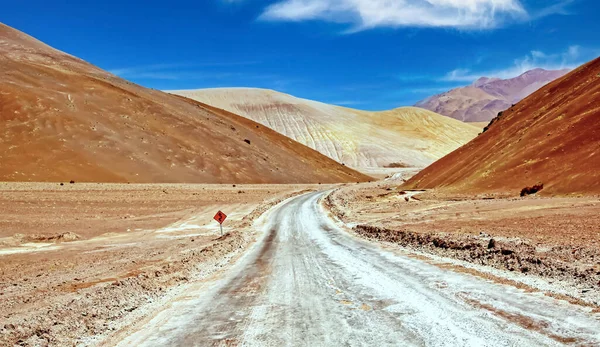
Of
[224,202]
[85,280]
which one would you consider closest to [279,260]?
[85,280]

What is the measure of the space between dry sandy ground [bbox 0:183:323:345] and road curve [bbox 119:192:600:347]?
4.74 feet

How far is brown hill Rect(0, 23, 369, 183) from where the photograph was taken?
77.4 m

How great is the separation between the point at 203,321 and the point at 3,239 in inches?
973

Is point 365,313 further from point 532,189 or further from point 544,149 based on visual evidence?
point 544,149

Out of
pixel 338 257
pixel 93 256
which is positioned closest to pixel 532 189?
pixel 338 257

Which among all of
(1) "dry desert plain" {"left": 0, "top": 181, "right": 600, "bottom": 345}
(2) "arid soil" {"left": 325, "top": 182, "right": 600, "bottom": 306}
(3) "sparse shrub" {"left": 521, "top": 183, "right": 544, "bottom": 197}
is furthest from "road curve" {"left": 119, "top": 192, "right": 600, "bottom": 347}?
(3) "sparse shrub" {"left": 521, "top": 183, "right": 544, "bottom": 197}

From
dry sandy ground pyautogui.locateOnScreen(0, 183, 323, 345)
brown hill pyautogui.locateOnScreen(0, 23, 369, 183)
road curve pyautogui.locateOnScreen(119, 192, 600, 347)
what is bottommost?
road curve pyautogui.locateOnScreen(119, 192, 600, 347)

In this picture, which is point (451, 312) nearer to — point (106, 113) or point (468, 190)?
point (468, 190)

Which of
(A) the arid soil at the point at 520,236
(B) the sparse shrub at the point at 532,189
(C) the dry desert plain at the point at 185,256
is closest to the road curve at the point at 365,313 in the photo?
(C) the dry desert plain at the point at 185,256

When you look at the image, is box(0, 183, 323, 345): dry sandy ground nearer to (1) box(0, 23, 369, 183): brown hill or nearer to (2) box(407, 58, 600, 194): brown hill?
(2) box(407, 58, 600, 194): brown hill

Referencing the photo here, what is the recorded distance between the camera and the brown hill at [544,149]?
32906 mm

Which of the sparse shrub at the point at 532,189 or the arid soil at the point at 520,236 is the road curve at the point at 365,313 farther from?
the sparse shrub at the point at 532,189

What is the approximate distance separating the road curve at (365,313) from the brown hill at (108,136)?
70833 millimetres

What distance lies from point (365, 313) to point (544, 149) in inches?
1435
